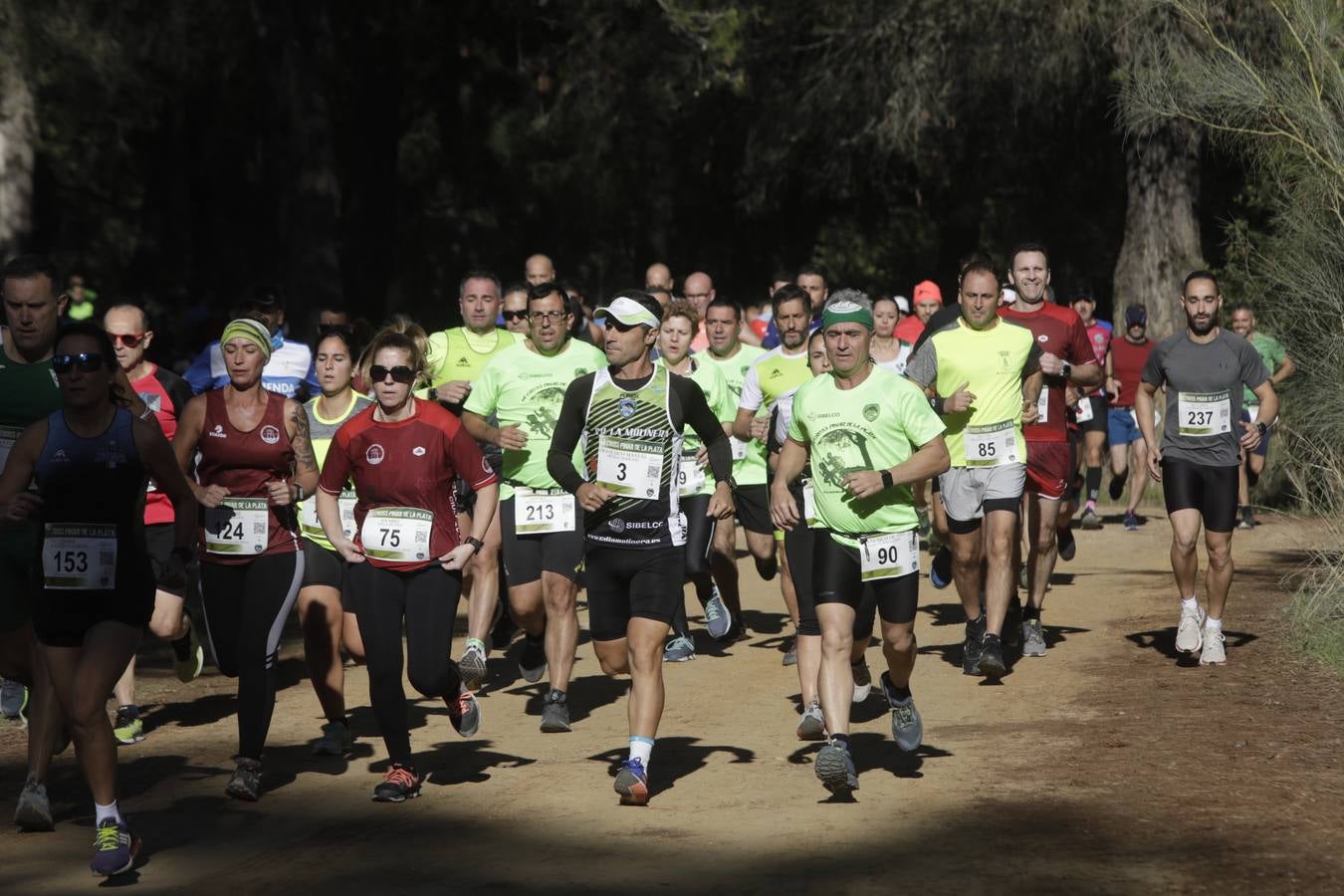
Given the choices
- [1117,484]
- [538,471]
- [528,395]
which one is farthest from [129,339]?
[1117,484]

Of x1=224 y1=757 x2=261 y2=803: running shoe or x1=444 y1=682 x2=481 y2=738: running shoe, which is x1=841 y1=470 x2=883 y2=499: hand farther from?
x1=224 y1=757 x2=261 y2=803: running shoe

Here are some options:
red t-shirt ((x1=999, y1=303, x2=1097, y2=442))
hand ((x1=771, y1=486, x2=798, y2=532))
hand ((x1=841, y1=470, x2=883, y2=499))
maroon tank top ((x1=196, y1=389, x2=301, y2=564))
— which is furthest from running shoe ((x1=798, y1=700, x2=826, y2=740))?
red t-shirt ((x1=999, y1=303, x2=1097, y2=442))

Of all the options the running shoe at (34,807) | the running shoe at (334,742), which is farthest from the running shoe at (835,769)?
the running shoe at (34,807)

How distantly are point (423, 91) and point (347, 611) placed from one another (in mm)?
24157

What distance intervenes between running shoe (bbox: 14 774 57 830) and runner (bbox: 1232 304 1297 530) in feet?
22.3

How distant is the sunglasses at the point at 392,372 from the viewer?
333 inches

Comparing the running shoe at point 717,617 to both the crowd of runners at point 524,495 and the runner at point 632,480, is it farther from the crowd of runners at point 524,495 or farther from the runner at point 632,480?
the runner at point 632,480

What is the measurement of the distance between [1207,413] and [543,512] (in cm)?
384

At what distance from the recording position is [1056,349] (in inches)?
473

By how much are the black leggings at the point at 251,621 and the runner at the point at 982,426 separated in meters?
4.13

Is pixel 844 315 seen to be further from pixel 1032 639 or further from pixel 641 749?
pixel 1032 639

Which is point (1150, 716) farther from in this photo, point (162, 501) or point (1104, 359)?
point (1104, 359)

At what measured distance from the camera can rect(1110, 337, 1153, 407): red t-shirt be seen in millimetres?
20370

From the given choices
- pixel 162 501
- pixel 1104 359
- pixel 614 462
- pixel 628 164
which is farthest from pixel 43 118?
pixel 614 462
